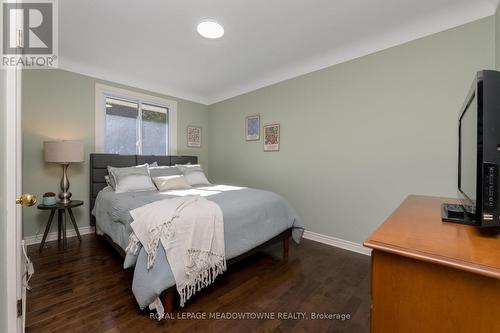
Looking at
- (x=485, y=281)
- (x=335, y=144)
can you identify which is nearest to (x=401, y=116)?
(x=335, y=144)

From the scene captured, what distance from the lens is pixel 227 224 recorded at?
1885mm

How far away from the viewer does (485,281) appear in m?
0.59

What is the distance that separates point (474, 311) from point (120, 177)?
3256 mm

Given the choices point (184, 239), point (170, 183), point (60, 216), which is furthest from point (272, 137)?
point (60, 216)

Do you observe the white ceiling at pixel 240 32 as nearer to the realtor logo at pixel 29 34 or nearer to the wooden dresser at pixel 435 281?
the realtor logo at pixel 29 34

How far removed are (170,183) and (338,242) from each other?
2.42 meters

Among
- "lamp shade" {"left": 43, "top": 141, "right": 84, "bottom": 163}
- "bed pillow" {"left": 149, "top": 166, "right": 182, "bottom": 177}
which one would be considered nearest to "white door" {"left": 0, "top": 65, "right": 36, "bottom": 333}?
"lamp shade" {"left": 43, "top": 141, "right": 84, "bottom": 163}

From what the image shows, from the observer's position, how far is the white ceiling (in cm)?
192

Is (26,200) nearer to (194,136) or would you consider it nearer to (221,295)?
(221,295)

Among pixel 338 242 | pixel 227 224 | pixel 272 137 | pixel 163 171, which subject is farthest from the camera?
pixel 272 137

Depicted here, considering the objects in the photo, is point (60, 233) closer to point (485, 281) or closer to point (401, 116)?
point (485, 281)

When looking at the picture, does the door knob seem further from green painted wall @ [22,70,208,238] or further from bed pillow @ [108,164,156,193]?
green painted wall @ [22,70,208,238]

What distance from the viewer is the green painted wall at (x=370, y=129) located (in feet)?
6.58

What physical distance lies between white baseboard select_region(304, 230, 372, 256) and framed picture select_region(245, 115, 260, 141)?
70.4 inches
